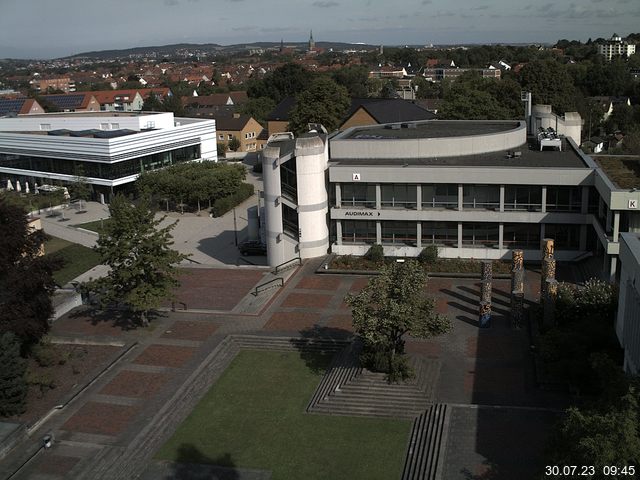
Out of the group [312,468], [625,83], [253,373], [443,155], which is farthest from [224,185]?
[625,83]

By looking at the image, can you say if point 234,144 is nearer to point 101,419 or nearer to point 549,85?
point 549,85

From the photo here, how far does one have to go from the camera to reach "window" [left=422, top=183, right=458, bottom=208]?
41125 mm

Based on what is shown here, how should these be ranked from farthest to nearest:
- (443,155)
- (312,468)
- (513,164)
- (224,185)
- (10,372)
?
(224,185) → (443,155) → (513,164) → (10,372) → (312,468)

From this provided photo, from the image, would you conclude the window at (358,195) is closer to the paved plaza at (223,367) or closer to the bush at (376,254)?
the bush at (376,254)

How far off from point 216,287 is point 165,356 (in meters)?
9.12

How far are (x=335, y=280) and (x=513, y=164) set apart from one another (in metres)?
13.0

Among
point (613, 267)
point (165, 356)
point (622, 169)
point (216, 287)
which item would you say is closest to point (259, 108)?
point (216, 287)

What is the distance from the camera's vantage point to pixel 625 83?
126000 millimetres

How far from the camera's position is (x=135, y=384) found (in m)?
27.8

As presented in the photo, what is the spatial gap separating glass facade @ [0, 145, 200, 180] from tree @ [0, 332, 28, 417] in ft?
144

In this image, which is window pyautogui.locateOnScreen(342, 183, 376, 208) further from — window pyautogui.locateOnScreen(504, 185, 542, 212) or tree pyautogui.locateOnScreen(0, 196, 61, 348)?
tree pyautogui.locateOnScreen(0, 196, 61, 348)

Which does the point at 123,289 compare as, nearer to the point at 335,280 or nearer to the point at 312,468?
the point at 335,280

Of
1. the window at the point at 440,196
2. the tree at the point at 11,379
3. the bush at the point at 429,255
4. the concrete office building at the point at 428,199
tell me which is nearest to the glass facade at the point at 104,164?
the concrete office building at the point at 428,199

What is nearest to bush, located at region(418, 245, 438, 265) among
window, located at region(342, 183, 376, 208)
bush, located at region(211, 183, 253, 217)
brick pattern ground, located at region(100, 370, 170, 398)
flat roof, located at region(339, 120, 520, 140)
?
window, located at region(342, 183, 376, 208)
